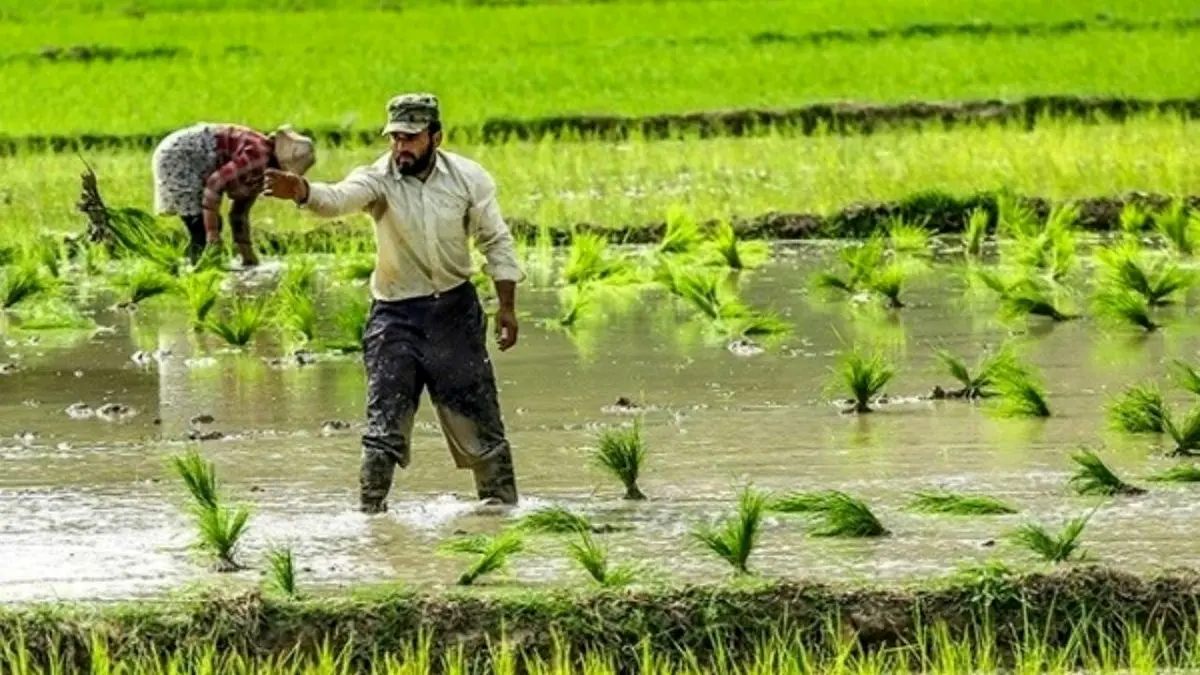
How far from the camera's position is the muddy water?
258 inches

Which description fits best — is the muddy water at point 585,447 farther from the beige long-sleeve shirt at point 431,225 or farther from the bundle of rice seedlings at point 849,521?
the beige long-sleeve shirt at point 431,225

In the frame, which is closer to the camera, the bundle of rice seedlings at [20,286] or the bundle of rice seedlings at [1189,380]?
the bundle of rice seedlings at [1189,380]

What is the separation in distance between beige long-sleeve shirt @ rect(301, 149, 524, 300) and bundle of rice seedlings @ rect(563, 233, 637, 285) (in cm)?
468

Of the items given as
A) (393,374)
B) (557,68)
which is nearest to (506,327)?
(393,374)

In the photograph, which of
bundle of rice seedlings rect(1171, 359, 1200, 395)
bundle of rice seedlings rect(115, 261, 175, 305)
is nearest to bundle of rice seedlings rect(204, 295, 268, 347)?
bundle of rice seedlings rect(115, 261, 175, 305)

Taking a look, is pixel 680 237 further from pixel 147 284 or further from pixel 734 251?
pixel 147 284

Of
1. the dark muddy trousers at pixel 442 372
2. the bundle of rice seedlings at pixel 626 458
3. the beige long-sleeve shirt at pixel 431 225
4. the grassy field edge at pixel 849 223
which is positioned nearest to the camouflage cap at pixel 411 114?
the beige long-sleeve shirt at pixel 431 225

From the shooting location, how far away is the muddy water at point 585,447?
656cm

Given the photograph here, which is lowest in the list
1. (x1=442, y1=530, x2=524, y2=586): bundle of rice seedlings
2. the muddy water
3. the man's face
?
the muddy water

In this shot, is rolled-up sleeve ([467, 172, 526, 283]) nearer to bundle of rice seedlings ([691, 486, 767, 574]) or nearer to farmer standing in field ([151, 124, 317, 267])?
bundle of rice seedlings ([691, 486, 767, 574])

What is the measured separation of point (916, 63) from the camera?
72.4 ft

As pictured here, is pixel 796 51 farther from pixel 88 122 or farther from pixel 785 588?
pixel 785 588

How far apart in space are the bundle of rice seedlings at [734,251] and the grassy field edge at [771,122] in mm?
5381

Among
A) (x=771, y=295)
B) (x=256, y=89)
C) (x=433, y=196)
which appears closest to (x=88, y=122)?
(x=256, y=89)
